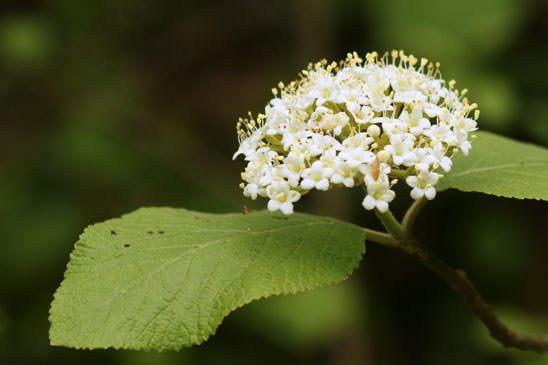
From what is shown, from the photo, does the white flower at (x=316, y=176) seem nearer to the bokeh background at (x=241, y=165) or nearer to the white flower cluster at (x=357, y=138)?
the white flower cluster at (x=357, y=138)

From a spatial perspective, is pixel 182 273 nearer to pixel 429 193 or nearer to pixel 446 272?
pixel 429 193

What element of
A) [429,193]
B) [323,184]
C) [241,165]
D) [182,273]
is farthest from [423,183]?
[241,165]

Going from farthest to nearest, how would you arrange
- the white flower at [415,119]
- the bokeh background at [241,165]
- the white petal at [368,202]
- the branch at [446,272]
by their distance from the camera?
the bokeh background at [241,165], the branch at [446,272], the white flower at [415,119], the white petal at [368,202]

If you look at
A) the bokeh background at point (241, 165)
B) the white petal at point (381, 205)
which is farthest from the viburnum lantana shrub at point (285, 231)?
the bokeh background at point (241, 165)

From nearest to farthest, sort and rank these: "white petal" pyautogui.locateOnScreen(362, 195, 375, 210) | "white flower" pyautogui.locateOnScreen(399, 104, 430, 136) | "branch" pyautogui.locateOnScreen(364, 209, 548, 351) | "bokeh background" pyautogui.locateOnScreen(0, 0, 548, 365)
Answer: "white petal" pyautogui.locateOnScreen(362, 195, 375, 210), "white flower" pyautogui.locateOnScreen(399, 104, 430, 136), "branch" pyautogui.locateOnScreen(364, 209, 548, 351), "bokeh background" pyautogui.locateOnScreen(0, 0, 548, 365)

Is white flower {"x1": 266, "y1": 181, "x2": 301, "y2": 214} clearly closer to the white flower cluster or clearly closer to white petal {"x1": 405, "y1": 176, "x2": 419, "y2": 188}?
the white flower cluster

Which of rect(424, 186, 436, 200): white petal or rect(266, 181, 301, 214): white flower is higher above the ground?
rect(266, 181, 301, 214): white flower

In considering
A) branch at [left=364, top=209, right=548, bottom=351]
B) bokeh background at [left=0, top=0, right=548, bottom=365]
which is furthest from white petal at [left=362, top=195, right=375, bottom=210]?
bokeh background at [left=0, top=0, right=548, bottom=365]
